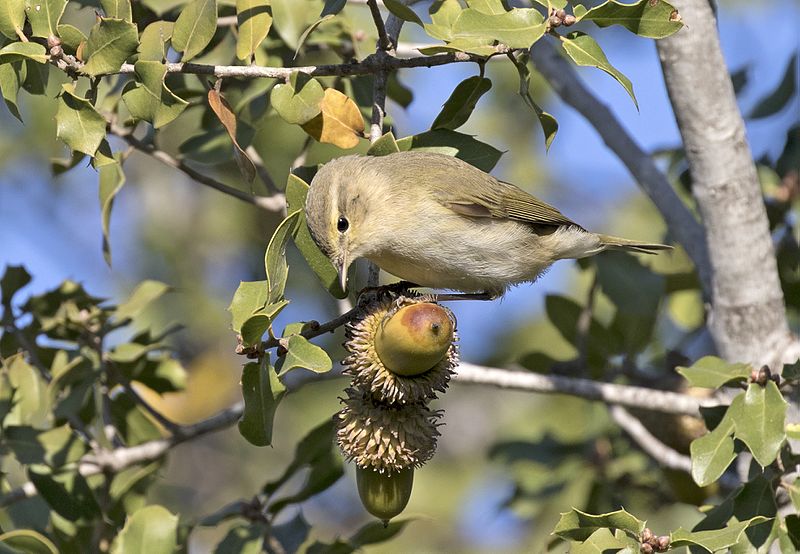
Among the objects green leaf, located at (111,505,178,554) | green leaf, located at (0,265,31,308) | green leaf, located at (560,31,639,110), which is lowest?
green leaf, located at (111,505,178,554)

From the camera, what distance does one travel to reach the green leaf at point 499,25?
100.0 inches

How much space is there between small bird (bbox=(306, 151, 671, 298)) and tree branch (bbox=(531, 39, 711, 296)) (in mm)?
473

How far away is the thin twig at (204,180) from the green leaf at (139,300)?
56 centimetres

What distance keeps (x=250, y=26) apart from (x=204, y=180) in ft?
2.25

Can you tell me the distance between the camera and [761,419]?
291 centimetres

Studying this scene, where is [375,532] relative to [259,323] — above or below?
below

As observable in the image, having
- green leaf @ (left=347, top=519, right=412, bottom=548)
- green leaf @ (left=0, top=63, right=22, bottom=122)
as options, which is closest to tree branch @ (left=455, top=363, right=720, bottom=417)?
green leaf @ (left=347, top=519, right=412, bottom=548)

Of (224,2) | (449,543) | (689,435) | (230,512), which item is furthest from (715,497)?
(449,543)

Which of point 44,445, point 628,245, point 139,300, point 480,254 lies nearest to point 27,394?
point 44,445

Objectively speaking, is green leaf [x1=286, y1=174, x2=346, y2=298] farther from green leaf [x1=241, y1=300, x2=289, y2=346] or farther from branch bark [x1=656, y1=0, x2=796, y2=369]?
branch bark [x1=656, y1=0, x2=796, y2=369]

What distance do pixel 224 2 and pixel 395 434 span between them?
1.86 m

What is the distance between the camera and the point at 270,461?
752 centimetres

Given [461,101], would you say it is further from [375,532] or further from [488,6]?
[375,532]

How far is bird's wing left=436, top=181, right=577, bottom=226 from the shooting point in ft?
12.1
